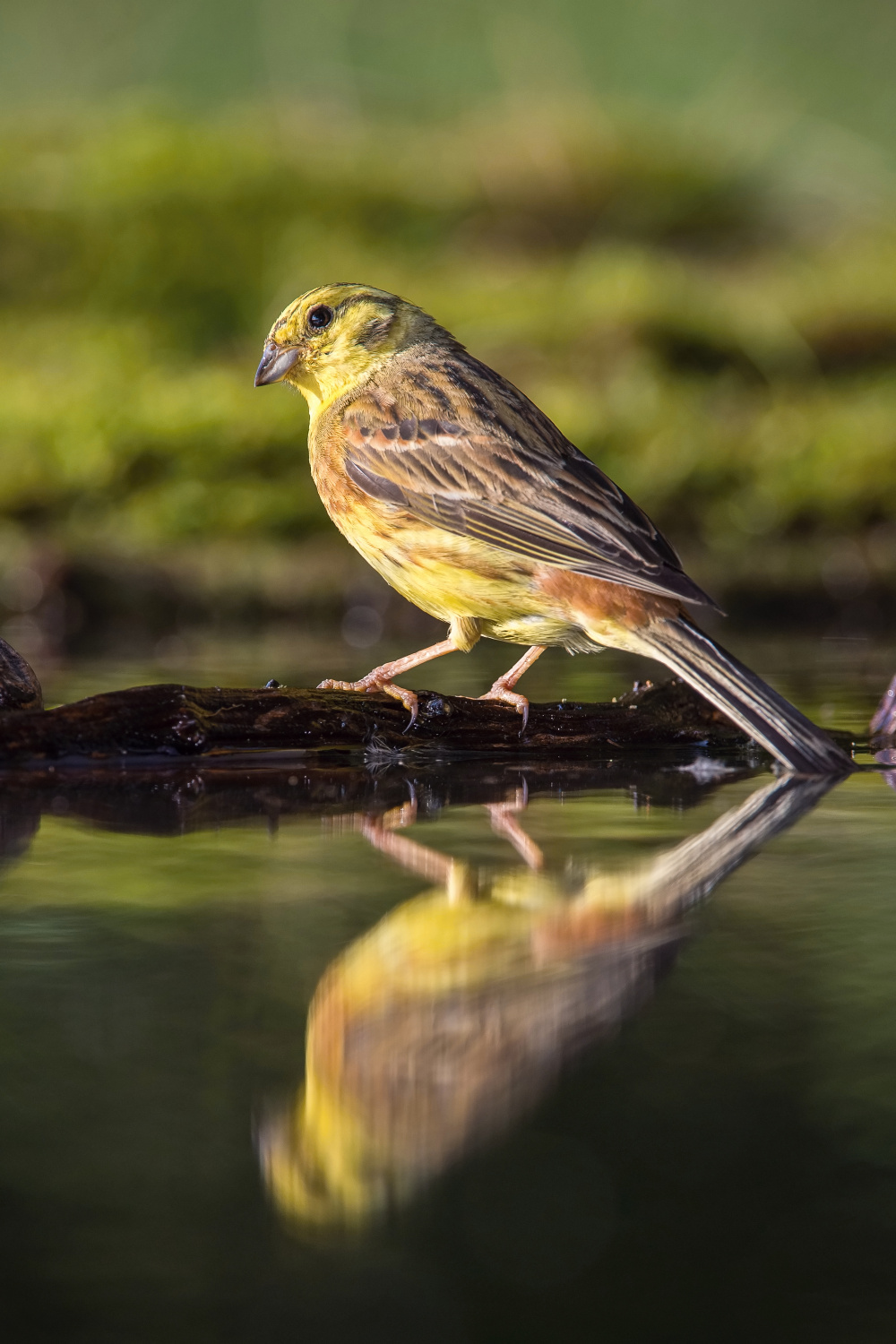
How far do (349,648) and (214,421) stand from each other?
2932 mm

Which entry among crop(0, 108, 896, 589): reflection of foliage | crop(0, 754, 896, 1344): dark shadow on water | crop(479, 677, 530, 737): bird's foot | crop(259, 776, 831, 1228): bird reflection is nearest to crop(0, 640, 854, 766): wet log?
crop(479, 677, 530, 737): bird's foot

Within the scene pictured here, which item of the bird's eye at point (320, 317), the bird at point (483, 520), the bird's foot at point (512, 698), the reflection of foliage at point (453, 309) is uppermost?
the reflection of foliage at point (453, 309)

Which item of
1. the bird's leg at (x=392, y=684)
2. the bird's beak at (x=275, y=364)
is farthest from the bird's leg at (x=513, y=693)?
the bird's beak at (x=275, y=364)

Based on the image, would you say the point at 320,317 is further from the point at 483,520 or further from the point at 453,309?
the point at 453,309

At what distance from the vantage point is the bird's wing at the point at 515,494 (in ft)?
12.6

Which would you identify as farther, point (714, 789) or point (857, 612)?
point (857, 612)

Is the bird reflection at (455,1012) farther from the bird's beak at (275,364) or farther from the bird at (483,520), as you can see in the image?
the bird's beak at (275,364)

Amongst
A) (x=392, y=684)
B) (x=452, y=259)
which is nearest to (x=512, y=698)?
(x=392, y=684)

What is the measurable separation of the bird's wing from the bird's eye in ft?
1.60

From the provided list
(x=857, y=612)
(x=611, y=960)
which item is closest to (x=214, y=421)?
(x=857, y=612)

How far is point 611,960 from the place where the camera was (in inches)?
80.2

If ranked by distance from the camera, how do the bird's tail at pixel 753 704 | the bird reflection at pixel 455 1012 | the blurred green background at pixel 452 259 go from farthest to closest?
the blurred green background at pixel 452 259 → the bird's tail at pixel 753 704 → the bird reflection at pixel 455 1012

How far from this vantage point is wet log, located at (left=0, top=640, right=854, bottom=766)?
3523mm

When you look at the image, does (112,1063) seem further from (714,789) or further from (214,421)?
(214,421)
